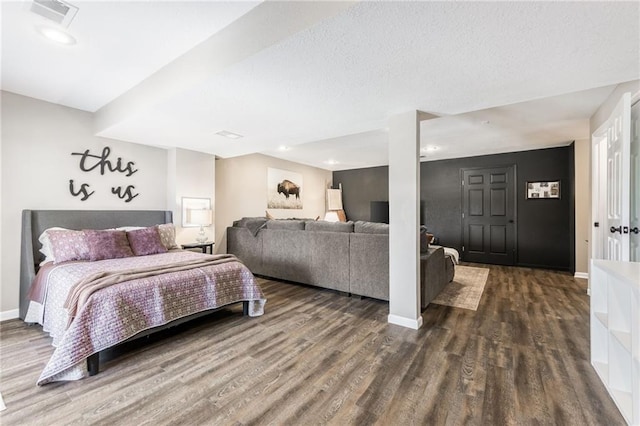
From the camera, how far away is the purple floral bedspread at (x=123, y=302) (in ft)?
6.27

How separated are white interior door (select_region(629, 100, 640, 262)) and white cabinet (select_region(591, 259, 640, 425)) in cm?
69

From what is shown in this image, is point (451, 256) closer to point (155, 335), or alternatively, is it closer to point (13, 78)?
point (155, 335)

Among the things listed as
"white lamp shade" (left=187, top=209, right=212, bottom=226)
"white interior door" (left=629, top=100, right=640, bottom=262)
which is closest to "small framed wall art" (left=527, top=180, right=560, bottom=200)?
"white interior door" (left=629, top=100, right=640, bottom=262)

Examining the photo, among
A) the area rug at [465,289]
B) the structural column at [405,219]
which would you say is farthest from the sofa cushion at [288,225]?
the area rug at [465,289]

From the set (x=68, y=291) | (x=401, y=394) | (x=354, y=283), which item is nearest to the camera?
(x=401, y=394)

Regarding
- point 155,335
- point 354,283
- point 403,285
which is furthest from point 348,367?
point 155,335

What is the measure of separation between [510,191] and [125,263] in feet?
22.0

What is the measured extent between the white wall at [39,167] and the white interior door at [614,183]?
5605mm

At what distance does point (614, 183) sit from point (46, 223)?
19.9 feet

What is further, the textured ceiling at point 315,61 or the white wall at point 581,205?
the white wall at point 581,205

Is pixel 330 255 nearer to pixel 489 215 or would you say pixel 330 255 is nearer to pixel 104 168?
pixel 104 168

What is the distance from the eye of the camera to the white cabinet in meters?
1.48

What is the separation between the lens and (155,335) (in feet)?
8.72

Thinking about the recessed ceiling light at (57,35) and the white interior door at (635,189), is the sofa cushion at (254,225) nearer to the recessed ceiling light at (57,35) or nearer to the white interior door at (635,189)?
the recessed ceiling light at (57,35)
